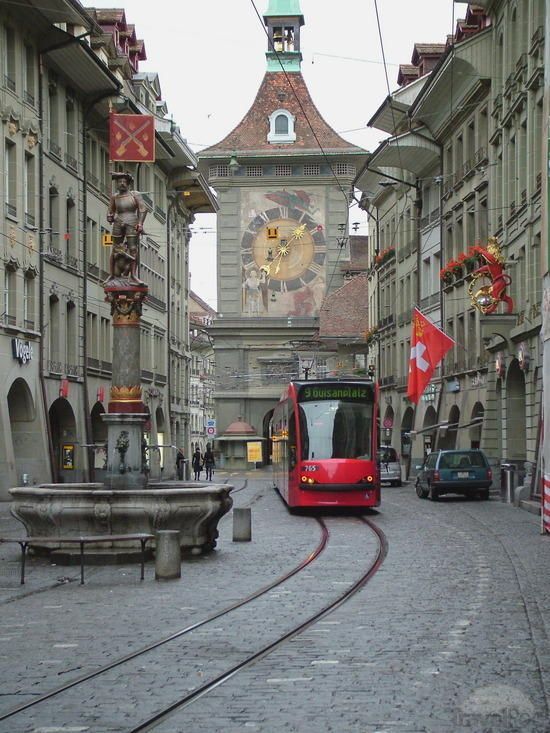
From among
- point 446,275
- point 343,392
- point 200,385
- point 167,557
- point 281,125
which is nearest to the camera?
point 167,557

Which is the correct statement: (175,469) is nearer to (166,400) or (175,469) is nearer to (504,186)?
(166,400)

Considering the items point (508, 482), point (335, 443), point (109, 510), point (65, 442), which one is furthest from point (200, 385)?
point (109, 510)

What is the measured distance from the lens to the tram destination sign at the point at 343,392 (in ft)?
102

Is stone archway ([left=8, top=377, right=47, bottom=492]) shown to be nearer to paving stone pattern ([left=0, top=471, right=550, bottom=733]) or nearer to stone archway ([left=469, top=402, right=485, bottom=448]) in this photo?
stone archway ([left=469, top=402, right=485, bottom=448])

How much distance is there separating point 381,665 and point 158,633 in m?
2.75

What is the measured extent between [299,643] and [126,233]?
525 inches

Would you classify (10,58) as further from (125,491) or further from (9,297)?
(125,491)

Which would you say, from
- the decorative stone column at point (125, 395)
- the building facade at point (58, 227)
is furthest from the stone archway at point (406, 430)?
the decorative stone column at point (125, 395)

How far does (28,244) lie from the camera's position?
41.8 metres

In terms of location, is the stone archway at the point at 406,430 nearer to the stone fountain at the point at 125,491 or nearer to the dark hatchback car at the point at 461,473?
the dark hatchback car at the point at 461,473

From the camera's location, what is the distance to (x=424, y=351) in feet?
150

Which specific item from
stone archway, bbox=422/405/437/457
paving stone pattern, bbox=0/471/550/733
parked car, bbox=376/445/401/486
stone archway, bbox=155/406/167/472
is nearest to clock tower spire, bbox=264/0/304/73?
stone archway, bbox=155/406/167/472

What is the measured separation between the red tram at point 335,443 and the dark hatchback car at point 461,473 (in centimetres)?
882

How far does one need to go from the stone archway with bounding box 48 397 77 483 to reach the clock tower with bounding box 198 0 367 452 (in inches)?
1607
